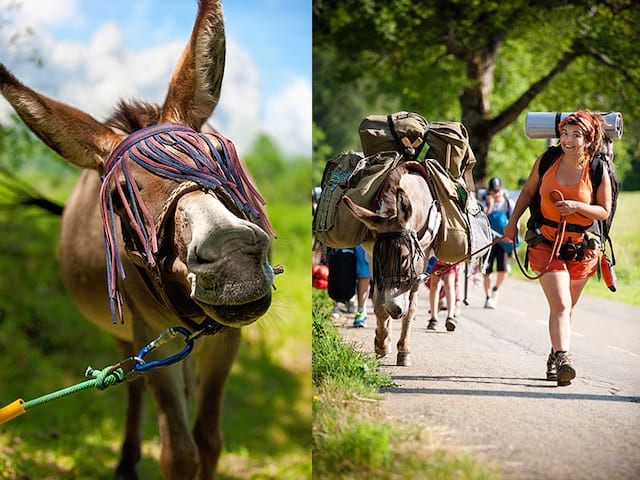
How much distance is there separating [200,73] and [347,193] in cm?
64

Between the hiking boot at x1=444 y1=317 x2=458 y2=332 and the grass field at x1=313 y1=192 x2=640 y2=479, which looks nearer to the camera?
the grass field at x1=313 y1=192 x2=640 y2=479

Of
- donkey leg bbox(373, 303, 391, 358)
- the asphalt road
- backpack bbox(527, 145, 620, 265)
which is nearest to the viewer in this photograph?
the asphalt road

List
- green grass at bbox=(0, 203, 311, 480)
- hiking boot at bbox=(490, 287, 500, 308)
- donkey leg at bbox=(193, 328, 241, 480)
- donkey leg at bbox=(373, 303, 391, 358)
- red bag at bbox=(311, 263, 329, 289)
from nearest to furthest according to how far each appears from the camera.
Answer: donkey leg at bbox=(373, 303, 391, 358)
hiking boot at bbox=(490, 287, 500, 308)
red bag at bbox=(311, 263, 329, 289)
donkey leg at bbox=(193, 328, 241, 480)
green grass at bbox=(0, 203, 311, 480)

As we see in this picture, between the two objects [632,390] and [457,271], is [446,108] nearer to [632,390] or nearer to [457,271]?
[457,271]

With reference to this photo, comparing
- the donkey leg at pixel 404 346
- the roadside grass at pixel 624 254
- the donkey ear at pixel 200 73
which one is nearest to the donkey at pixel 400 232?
the donkey leg at pixel 404 346

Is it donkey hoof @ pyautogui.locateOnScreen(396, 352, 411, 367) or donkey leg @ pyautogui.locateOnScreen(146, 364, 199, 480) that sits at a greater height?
donkey hoof @ pyautogui.locateOnScreen(396, 352, 411, 367)

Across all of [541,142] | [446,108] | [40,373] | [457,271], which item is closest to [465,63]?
[446,108]

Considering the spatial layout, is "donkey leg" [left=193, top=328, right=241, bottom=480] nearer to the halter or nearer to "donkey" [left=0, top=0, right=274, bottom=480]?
"donkey" [left=0, top=0, right=274, bottom=480]

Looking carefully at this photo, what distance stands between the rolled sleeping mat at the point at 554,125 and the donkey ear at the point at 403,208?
51cm

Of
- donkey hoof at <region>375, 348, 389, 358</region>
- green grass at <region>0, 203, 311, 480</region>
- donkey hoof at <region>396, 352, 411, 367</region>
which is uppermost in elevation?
donkey hoof at <region>375, 348, 389, 358</region>

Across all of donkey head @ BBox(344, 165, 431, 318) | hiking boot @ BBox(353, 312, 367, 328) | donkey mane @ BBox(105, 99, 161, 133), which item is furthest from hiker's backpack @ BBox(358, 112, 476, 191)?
donkey mane @ BBox(105, 99, 161, 133)

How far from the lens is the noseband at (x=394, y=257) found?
2.59 metres

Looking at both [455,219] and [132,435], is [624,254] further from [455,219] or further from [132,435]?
[132,435]

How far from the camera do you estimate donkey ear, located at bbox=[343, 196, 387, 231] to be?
2570 millimetres
